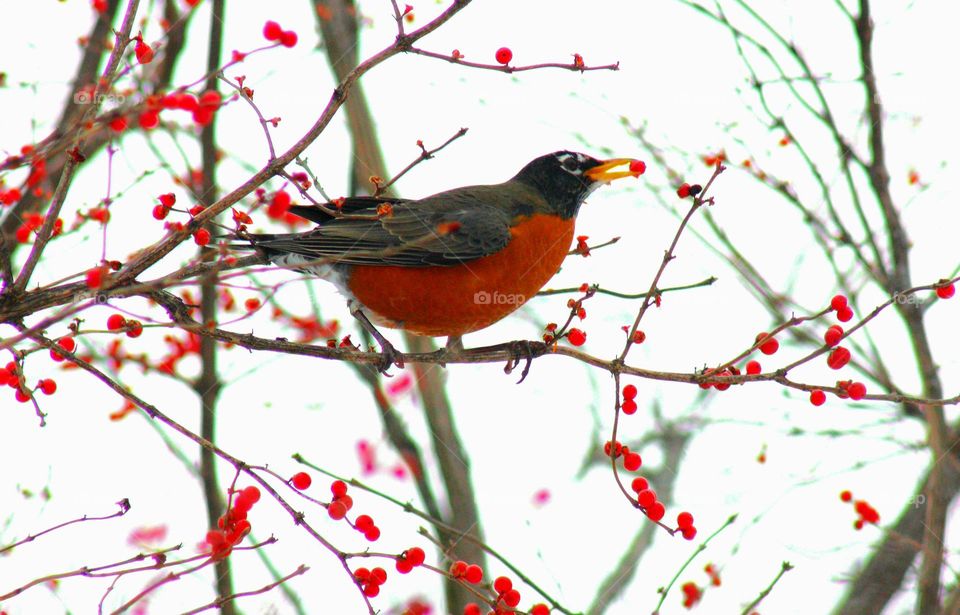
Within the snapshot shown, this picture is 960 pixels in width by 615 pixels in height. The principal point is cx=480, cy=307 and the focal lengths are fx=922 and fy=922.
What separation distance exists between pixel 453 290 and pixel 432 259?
22 centimetres

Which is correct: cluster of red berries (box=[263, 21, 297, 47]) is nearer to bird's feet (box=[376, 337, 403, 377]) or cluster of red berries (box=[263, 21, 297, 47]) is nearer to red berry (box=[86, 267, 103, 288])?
red berry (box=[86, 267, 103, 288])

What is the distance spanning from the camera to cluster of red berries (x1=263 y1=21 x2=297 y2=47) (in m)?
2.58

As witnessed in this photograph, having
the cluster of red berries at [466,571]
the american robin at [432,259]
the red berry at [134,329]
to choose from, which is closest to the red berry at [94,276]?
the red berry at [134,329]

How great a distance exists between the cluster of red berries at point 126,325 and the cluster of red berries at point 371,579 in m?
0.96

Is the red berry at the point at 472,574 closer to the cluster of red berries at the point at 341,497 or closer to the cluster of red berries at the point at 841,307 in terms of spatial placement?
the cluster of red berries at the point at 341,497

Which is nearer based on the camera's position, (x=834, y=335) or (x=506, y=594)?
(x=834, y=335)

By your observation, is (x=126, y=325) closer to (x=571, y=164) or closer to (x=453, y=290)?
(x=453, y=290)

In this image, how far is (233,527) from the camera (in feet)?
9.15

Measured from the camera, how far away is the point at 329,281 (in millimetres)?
4930

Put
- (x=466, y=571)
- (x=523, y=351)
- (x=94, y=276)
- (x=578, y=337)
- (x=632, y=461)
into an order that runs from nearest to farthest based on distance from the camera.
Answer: (x=94, y=276) < (x=466, y=571) < (x=632, y=461) < (x=578, y=337) < (x=523, y=351)

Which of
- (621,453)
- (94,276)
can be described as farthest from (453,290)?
(94,276)

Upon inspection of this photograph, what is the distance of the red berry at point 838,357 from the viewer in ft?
10.3

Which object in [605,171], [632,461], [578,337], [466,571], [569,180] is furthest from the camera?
[569,180]

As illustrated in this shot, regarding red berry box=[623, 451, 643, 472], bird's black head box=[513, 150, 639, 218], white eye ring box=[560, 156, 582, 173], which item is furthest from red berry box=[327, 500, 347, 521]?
white eye ring box=[560, 156, 582, 173]
